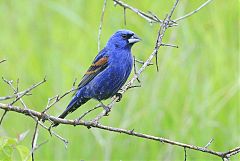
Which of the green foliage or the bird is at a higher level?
the bird

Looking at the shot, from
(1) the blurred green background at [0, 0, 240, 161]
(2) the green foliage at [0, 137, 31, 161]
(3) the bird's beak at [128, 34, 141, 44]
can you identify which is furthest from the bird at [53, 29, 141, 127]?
(2) the green foliage at [0, 137, 31, 161]

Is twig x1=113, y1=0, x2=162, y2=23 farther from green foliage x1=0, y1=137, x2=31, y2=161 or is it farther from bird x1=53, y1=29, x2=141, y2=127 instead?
green foliage x1=0, y1=137, x2=31, y2=161

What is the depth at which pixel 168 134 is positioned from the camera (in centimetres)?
484

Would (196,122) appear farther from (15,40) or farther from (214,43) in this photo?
(15,40)

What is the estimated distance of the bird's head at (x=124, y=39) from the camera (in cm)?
408

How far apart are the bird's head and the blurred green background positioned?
0.77 meters

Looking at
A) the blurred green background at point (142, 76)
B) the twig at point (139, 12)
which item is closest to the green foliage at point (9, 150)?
the twig at point (139, 12)

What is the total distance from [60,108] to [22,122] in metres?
0.29

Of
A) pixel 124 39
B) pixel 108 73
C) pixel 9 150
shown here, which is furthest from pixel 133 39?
pixel 9 150

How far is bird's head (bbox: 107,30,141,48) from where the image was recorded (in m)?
4.08

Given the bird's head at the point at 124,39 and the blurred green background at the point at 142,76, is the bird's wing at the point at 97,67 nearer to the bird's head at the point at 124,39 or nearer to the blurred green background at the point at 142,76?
the bird's head at the point at 124,39

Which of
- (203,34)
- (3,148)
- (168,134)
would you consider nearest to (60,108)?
(168,134)

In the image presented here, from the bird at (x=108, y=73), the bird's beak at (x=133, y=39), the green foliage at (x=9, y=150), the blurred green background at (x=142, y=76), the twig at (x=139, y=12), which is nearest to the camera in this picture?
the green foliage at (x=9, y=150)

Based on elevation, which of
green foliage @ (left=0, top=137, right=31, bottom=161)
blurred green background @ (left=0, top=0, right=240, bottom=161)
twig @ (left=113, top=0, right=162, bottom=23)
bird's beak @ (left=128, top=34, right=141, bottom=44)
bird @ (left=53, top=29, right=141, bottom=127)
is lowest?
green foliage @ (left=0, top=137, right=31, bottom=161)
